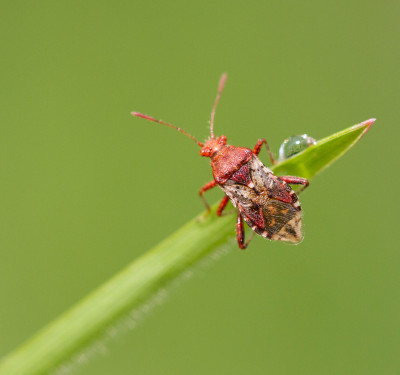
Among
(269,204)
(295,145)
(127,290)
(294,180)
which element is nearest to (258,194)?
(269,204)

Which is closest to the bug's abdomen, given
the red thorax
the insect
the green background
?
the insect

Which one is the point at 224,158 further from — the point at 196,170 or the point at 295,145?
the point at 196,170

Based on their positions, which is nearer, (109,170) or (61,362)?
(61,362)

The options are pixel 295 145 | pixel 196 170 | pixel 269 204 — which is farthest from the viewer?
pixel 196 170

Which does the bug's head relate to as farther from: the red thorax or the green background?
the green background

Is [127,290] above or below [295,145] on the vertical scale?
below

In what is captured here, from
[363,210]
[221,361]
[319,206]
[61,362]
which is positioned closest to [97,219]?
[221,361]

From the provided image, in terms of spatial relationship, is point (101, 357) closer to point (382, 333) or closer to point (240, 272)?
point (240, 272)
